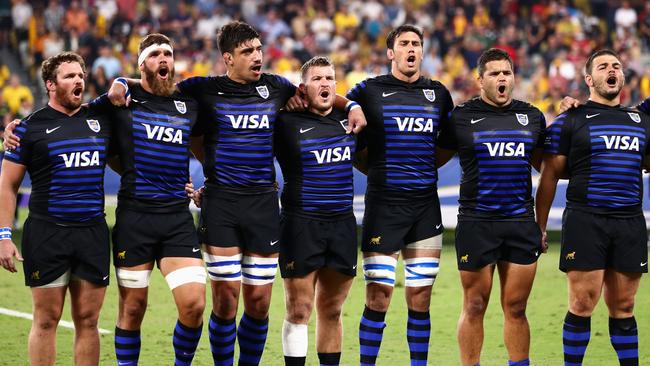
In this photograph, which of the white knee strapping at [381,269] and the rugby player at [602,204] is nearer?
the rugby player at [602,204]

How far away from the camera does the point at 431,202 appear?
8.12 meters

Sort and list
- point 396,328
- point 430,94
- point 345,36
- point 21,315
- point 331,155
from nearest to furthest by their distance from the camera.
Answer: point 331,155 < point 430,94 < point 396,328 < point 21,315 < point 345,36

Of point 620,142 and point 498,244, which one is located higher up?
point 620,142

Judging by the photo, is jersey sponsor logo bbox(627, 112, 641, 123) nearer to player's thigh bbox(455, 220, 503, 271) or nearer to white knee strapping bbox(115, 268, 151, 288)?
player's thigh bbox(455, 220, 503, 271)

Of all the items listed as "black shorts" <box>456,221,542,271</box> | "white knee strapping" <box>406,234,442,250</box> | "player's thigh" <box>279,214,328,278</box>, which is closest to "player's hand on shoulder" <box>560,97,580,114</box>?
"black shorts" <box>456,221,542,271</box>

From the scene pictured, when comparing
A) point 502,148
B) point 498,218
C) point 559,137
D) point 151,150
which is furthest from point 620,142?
point 151,150

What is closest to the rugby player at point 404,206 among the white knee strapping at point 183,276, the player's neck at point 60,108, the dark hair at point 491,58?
the dark hair at point 491,58

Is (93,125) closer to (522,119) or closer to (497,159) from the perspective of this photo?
(497,159)

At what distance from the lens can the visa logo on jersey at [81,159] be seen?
7.19 m

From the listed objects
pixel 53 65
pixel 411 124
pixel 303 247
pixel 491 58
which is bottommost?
pixel 303 247

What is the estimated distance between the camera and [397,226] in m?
8.01

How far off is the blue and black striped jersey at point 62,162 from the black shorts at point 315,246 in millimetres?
1316

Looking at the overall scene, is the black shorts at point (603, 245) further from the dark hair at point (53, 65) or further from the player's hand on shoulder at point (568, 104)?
the dark hair at point (53, 65)

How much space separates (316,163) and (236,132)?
57 centimetres
